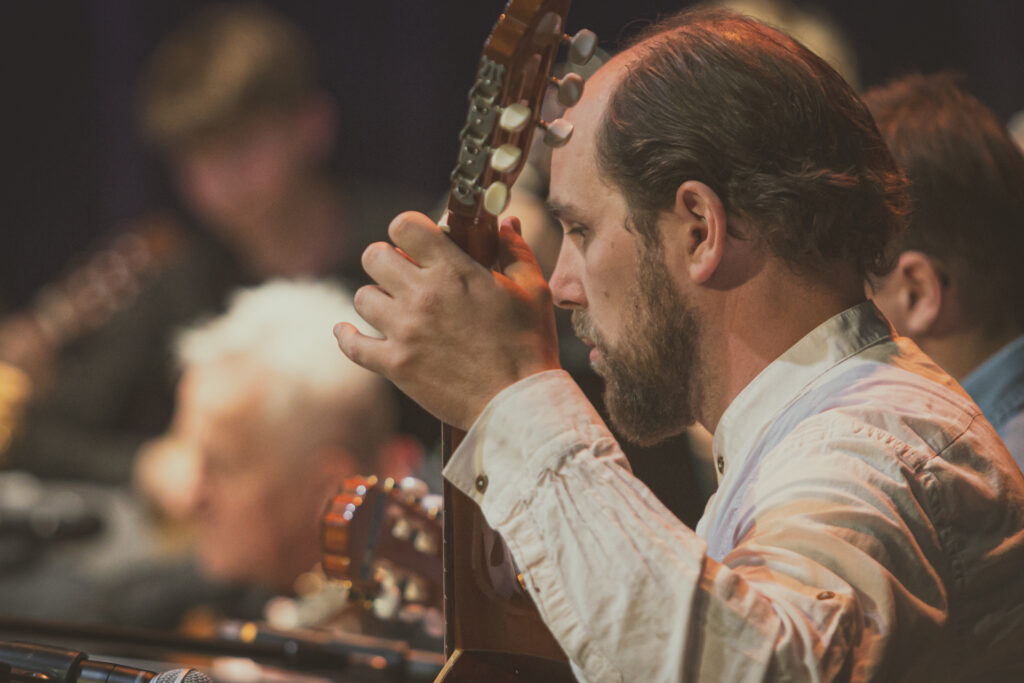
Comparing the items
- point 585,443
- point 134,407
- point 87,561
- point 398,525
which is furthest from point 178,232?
point 585,443

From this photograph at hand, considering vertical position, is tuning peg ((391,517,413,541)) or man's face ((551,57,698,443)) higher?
man's face ((551,57,698,443))

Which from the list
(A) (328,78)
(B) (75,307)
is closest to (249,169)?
(A) (328,78)

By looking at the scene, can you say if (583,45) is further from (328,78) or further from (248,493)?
(328,78)

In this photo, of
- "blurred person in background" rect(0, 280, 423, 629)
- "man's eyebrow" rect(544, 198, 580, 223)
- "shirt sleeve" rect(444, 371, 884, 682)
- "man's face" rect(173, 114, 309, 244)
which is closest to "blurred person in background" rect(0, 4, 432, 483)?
"man's face" rect(173, 114, 309, 244)

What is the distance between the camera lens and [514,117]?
3.65 ft

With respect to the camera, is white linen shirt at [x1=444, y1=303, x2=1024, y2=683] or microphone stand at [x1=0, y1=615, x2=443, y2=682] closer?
white linen shirt at [x1=444, y1=303, x2=1024, y2=683]

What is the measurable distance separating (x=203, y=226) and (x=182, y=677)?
14.4ft

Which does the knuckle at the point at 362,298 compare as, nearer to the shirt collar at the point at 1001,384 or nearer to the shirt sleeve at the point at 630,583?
the shirt sleeve at the point at 630,583

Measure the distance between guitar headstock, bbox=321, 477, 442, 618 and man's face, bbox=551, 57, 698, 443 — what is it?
0.48 meters

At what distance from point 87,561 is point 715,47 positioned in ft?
13.1

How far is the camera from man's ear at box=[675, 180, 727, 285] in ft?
4.28

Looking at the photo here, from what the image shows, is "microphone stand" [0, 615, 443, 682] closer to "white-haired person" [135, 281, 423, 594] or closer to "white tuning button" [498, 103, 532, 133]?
"white tuning button" [498, 103, 532, 133]

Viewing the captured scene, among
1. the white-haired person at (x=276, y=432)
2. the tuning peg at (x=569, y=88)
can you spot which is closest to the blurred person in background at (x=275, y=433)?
the white-haired person at (x=276, y=432)

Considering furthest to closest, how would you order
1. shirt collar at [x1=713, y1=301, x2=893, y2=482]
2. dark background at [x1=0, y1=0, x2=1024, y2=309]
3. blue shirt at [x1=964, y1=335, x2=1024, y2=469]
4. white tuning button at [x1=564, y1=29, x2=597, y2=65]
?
dark background at [x1=0, y1=0, x2=1024, y2=309], blue shirt at [x1=964, y1=335, x2=1024, y2=469], shirt collar at [x1=713, y1=301, x2=893, y2=482], white tuning button at [x1=564, y1=29, x2=597, y2=65]
